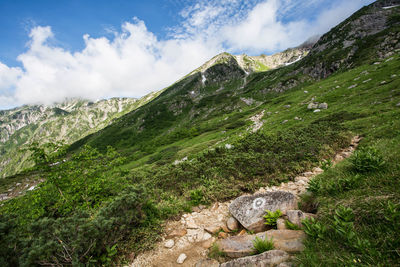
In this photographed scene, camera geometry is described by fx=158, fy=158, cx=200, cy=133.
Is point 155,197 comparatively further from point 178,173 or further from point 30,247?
point 30,247

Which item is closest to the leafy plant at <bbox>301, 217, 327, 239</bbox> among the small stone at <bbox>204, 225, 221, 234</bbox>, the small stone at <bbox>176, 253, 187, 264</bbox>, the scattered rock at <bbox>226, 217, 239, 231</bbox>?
the scattered rock at <bbox>226, 217, 239, 231</bbox>

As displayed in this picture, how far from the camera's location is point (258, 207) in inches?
254

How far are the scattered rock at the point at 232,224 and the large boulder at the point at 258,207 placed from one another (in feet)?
0.73

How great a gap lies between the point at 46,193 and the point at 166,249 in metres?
9.51

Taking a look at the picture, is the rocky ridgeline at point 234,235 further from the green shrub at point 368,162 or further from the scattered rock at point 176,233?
the green shrub at point 368,162

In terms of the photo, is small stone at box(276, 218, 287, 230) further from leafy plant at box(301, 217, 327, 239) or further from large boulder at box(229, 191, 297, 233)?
leafy plant at box(301, 217, 327, 239)

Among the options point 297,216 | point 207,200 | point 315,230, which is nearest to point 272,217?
point 297,216

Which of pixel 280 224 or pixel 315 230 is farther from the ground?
pixel 315 230

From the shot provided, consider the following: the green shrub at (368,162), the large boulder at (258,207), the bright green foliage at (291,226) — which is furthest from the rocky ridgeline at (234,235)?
the green shrub at (368,162)

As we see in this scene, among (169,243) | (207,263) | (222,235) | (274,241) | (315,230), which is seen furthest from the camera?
(222,235)

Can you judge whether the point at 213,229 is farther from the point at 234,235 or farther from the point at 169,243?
the point at 169,243

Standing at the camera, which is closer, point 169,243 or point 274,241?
point 274,241

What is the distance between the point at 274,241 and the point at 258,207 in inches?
72.6

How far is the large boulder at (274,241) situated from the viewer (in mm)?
4284
